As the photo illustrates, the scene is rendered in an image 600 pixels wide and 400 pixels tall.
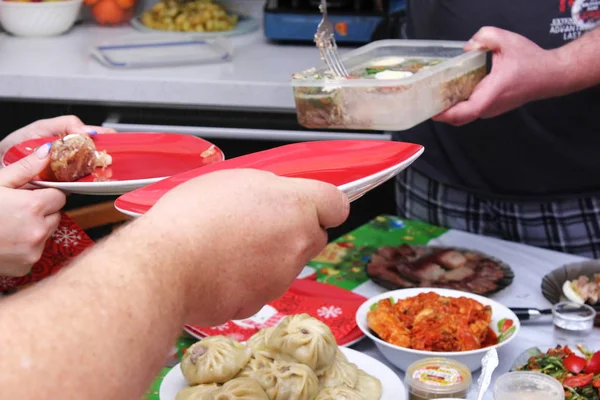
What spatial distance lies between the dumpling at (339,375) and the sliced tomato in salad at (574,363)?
0.35m

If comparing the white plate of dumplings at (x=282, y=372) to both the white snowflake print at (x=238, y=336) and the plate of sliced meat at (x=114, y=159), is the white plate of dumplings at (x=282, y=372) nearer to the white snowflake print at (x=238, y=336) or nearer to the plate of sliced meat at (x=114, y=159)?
the white snowflake print at (x=238, y=336)

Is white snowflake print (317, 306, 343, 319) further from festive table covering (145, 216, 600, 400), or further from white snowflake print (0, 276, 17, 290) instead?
white snowflake print (0, 276, 17, 290)

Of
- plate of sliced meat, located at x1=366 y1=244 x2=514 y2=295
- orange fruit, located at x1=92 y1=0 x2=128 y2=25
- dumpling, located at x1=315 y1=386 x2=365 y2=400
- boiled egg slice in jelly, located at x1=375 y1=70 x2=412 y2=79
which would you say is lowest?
plate of sliced meat, located at x1=366 y1=244 x2=514 y2=295

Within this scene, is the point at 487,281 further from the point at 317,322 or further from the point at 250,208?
the point at 250,208

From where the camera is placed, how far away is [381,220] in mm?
2076

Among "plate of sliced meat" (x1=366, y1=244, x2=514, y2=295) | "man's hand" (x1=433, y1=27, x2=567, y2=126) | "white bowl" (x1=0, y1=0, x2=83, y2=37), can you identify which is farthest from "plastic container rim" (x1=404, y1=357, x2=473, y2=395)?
"white bowl" (x1=0, y1=0, x2=83, y2=37)

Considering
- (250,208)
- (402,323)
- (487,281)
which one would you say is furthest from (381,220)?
(250,208)

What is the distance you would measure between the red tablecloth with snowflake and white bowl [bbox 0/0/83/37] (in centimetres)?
204

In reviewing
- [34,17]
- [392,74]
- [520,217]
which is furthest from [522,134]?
[34,17]

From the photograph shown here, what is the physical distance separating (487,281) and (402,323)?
0.97 feet

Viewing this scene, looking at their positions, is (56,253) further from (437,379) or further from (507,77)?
(507,77)

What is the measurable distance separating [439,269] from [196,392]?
2.27 feet

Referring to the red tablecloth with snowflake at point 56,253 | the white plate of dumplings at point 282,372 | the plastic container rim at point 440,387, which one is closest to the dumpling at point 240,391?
the white plate of dumplings at point 282,372

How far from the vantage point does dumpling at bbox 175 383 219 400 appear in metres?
1.17
